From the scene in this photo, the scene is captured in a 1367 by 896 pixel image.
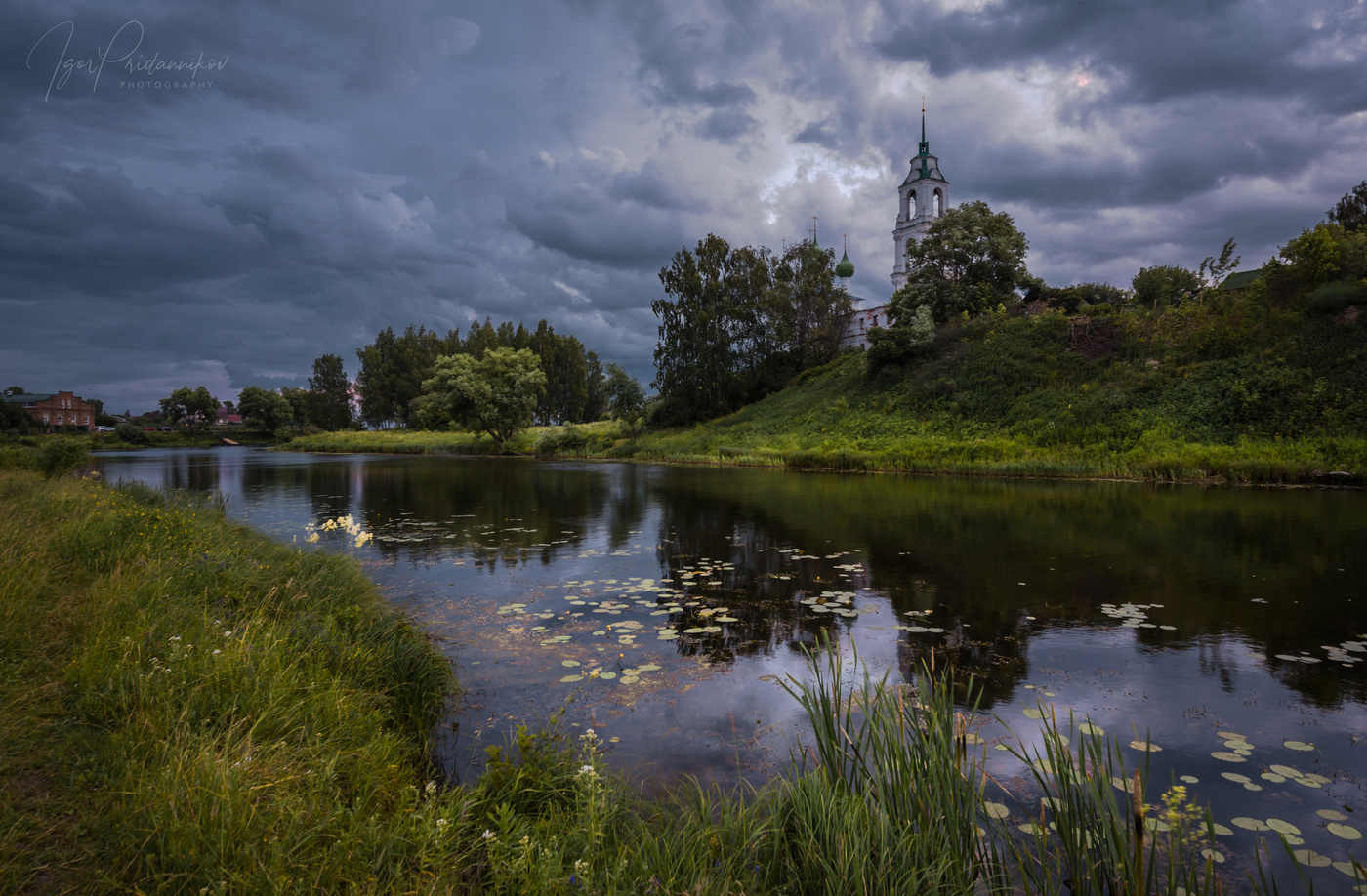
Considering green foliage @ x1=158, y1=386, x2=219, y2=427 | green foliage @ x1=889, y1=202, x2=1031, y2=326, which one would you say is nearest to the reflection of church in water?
green foliage @ x1=889, y1=202, x2=1031, y2=326

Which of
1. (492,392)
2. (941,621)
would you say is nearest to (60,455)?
(941,621)

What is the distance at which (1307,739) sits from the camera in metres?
4.33

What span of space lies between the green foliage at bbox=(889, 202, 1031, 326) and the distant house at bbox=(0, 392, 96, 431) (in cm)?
9768

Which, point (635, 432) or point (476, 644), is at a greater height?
point (635, 432)

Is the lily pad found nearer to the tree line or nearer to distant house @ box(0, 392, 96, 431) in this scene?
the tree line

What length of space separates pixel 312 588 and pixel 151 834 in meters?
4.56

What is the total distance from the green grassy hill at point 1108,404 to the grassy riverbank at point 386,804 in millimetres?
22990

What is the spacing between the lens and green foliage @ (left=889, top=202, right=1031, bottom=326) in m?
41.3

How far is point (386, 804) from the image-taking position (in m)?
3.25

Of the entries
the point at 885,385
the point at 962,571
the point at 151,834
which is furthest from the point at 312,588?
the point at 885,385

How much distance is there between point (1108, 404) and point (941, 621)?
26178 mm

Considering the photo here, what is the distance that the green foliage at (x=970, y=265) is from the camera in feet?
135

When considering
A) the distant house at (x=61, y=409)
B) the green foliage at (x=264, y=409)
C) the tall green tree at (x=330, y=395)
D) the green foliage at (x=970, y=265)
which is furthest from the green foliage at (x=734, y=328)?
the distant house at (x=61, y=409)

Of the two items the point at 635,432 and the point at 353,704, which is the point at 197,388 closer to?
the point at 635,432
